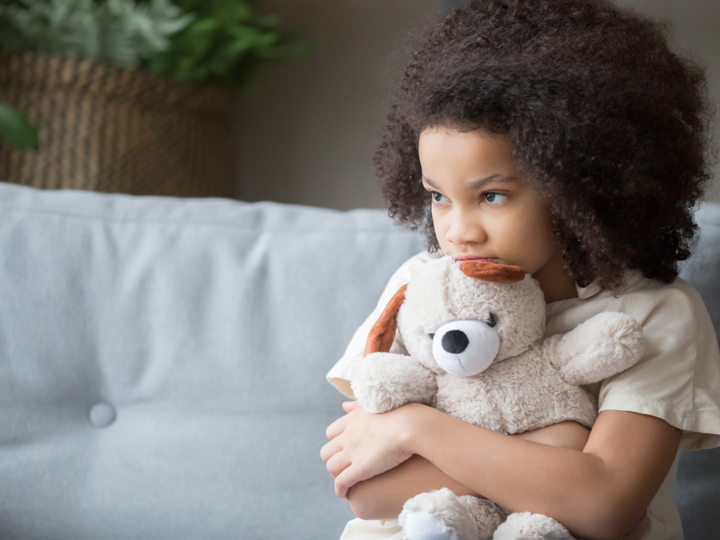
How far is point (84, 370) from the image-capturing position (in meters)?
0.93

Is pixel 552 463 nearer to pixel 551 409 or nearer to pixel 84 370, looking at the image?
pixel 551 409

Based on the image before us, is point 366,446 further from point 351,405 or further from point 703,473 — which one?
point 703,473

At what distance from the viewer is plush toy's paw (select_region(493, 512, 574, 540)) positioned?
0.54 meters

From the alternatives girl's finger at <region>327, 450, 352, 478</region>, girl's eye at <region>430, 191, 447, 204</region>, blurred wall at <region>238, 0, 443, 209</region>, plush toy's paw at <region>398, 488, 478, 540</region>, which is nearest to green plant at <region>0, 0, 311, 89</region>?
blurred wall at <region>238, 0, 443, 209</region>

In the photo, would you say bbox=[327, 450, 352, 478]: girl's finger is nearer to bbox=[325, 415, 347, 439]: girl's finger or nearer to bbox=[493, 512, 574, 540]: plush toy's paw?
bbox=[325, 415, 347, 439]: girl's finger

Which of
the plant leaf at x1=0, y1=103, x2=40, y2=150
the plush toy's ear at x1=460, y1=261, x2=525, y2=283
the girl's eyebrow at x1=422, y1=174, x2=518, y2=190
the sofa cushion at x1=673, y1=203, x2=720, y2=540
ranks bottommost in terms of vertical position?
the sofa cushion at x1=673, y1=203, x2=720, y2=540

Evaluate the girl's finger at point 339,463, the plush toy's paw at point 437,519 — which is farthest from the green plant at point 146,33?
the plush toy's paw at point 437,519

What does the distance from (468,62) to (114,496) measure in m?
0.77

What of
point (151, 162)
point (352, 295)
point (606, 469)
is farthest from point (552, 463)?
point (151, 162)

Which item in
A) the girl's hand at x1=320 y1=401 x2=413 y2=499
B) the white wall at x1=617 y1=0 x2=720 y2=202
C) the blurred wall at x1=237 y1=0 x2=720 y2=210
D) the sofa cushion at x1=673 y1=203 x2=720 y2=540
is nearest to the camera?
the girl's hand at x1=320 y1=401 x2=413 y2=499

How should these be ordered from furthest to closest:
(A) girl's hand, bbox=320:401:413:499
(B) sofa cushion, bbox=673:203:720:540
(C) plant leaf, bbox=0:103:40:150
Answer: (C) plant leaf, bbox=0:103:40:150 < (B) sofa cushion, bbox=673:203:720:540 < (A) girl's hand, bbox=320:401:413:499

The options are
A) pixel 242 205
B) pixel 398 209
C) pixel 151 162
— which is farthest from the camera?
pixel 151 162

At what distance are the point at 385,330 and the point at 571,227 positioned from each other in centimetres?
21

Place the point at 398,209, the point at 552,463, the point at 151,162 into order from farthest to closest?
the point at 151,162 < the point at 398,209 < the point at 552,463
